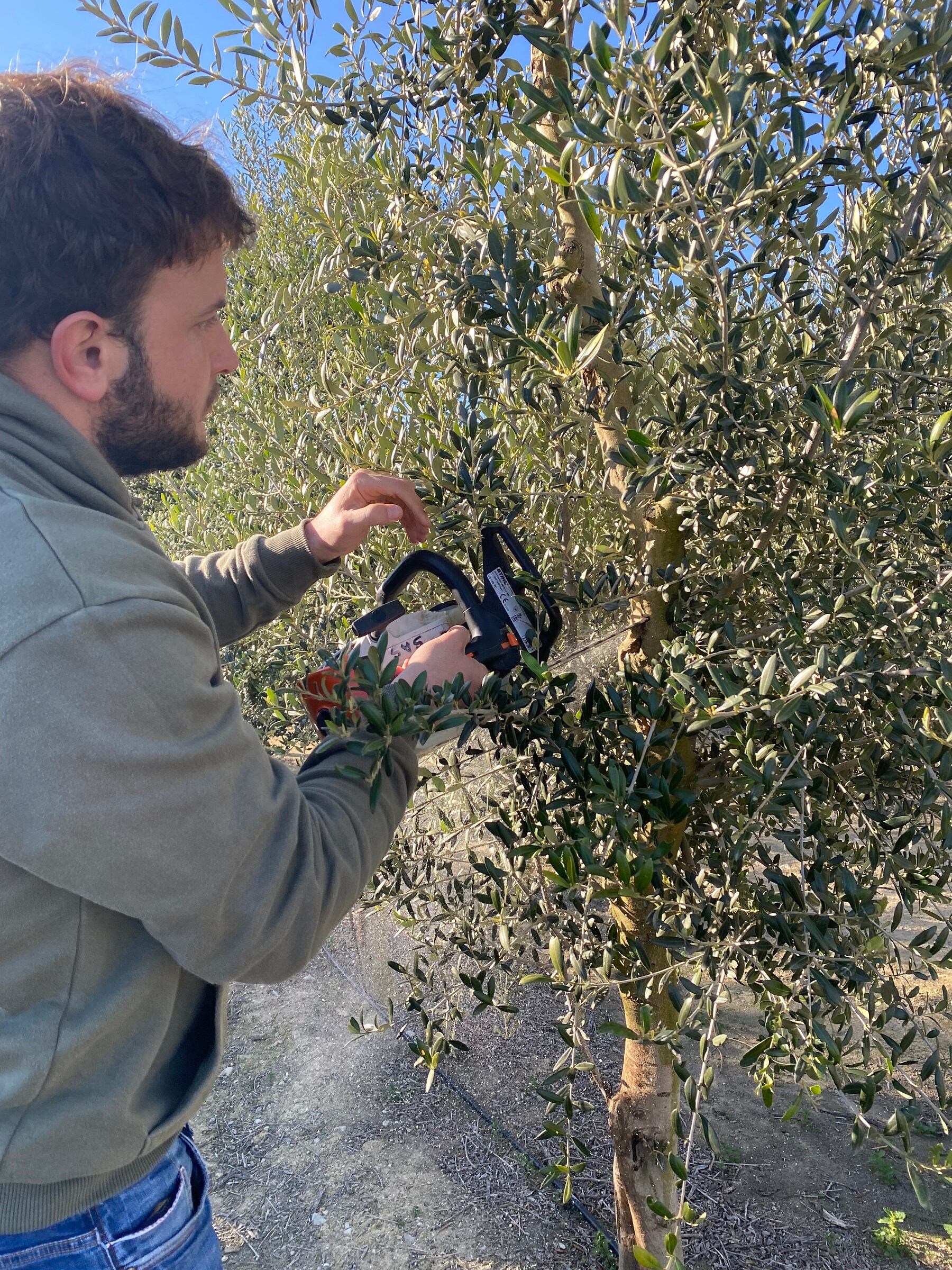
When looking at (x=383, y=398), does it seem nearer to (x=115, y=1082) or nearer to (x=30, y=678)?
(x=30, y=678)

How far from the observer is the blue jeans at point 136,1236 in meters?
1.34

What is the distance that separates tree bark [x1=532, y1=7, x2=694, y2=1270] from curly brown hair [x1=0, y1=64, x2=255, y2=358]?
70cm

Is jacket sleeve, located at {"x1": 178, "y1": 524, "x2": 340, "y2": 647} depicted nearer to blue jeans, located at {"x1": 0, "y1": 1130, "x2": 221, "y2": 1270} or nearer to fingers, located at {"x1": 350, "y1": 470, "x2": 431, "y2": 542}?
fingers, located at {"x1": 350, "y1": 470, "x2": 431, "y2": 542}

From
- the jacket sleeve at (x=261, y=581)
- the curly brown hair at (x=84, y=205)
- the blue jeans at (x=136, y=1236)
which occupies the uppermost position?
the curly brown hair at (x=84, y=205)

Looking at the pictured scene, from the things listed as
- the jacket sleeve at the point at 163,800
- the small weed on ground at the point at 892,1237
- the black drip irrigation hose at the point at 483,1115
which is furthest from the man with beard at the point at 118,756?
the small weed on ground at the point at 892,1237

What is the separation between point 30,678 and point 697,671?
3.71ft

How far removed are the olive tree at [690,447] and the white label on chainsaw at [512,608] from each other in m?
0.12

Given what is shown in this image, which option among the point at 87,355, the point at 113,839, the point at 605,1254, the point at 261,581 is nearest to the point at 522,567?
the point at 261,581

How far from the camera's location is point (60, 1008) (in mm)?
1199

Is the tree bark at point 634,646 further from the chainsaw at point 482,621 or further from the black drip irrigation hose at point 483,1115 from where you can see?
the black drip irrigation hose at point 483,1115

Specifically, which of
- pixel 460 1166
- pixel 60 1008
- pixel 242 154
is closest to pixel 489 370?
pixel 60 1008

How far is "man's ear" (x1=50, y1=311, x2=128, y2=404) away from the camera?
4.48 ft

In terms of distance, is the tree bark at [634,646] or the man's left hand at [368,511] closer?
the tree bark at [634,646]

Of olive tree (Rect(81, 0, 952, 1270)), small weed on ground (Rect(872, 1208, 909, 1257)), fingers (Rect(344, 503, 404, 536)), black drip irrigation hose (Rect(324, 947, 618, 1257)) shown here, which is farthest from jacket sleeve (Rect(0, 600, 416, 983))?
small weed on ground (Rect(872, 1208, 909, 1257))
